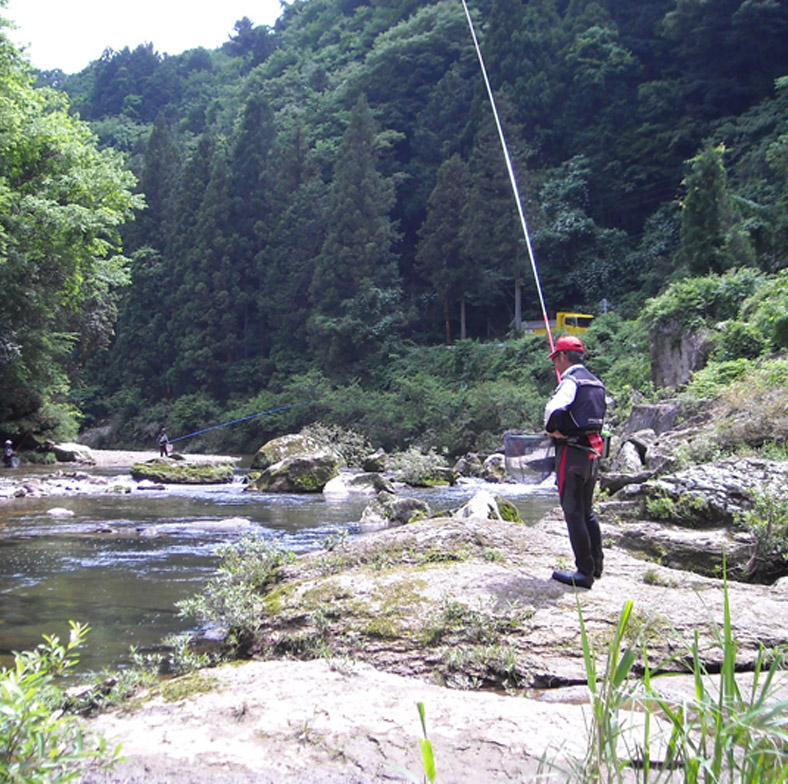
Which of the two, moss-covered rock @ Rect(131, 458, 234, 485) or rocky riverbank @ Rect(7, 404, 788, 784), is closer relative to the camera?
rocky riverbank @ Rect(7, 404, 788, 784)

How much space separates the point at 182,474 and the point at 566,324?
2188 centimetres

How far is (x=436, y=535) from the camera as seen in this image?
5527 millimetres

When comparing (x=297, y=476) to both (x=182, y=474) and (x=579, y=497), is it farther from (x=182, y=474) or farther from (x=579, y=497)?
(x=579, y=497)

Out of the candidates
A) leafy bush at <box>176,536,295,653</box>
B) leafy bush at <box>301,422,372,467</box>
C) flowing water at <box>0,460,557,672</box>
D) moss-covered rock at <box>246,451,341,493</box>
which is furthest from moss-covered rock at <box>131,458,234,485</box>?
leafy bush at <box>176,536,295,653</box>

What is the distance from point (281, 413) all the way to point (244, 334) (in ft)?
36.9

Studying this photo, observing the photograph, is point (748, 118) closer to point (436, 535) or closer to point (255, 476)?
point (255, 476)

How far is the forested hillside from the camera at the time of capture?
37750 millimetres

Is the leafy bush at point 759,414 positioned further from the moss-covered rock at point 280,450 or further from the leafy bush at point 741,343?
the moss-covered rock at point 280,450

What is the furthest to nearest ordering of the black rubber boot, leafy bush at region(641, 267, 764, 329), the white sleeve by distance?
leafy bush at region(641, 267, 764, 329) < the white sleeve < the black rubber boot

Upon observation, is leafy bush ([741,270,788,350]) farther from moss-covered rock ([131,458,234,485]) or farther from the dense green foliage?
the dense green foliage

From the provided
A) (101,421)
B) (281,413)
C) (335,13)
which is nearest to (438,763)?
(281,413)

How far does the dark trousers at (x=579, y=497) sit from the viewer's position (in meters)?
4.47

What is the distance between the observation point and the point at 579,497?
453cm

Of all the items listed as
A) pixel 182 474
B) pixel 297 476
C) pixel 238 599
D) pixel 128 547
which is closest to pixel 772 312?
pixel 297 476
